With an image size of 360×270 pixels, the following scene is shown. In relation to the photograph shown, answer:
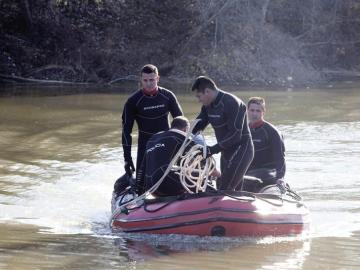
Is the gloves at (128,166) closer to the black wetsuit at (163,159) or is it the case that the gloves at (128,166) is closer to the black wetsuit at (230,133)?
the black wetsuit at (163,159)

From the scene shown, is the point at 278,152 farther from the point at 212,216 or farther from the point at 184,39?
the point at 184,39

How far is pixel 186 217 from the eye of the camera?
7281 mm

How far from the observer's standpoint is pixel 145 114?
8508 mm

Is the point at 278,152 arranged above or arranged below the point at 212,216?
above

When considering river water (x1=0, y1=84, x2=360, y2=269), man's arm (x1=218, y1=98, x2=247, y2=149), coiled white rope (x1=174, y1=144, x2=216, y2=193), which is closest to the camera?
river water (x1=0, y1=84, x2=360, y2=269)

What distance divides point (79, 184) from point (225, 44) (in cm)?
2044

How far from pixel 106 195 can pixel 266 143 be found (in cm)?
276

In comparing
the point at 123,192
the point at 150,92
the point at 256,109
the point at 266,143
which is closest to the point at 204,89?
the point at 150,92

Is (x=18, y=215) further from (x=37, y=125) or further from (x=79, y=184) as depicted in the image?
(x=37, y=125)

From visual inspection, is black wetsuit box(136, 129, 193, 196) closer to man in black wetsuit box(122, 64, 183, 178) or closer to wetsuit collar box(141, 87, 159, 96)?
man in black wetsuit box(122, 64, 183, 178)

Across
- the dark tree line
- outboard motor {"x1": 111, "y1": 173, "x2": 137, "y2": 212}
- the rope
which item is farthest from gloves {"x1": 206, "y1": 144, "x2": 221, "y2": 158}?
the dark tree line

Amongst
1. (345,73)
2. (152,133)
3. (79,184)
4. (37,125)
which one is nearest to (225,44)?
(345,73)

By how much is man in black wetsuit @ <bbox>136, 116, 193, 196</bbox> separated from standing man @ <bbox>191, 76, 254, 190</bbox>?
218mm

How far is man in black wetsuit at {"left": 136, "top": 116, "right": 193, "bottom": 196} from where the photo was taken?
7570mm
